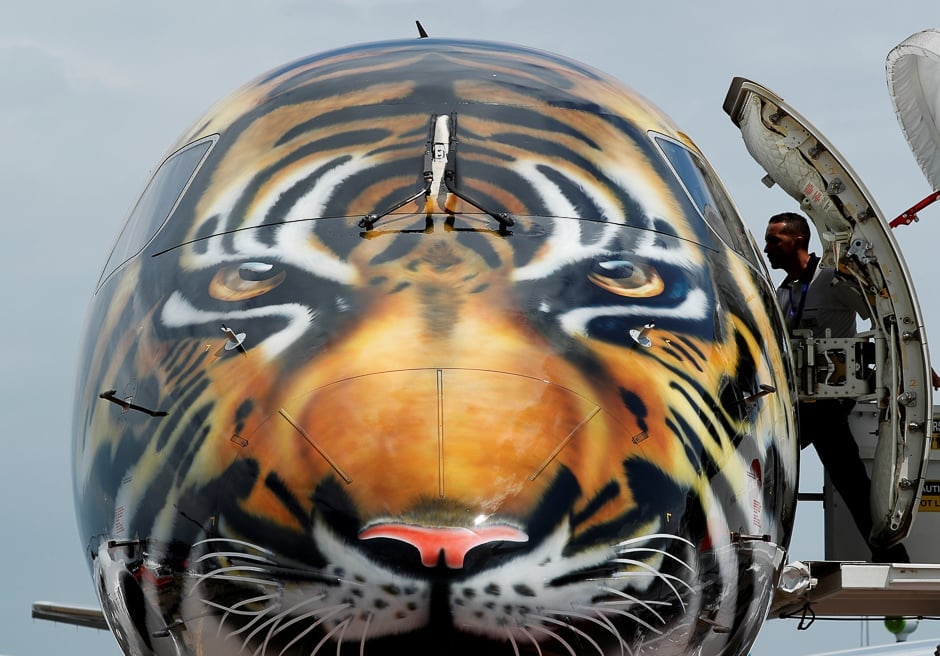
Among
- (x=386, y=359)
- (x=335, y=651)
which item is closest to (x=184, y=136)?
(x=386, y=359)

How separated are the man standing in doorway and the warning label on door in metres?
0.44

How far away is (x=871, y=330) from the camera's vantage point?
8.70 m

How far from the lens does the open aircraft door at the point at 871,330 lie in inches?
326

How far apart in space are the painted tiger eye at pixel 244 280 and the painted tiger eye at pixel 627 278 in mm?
1151

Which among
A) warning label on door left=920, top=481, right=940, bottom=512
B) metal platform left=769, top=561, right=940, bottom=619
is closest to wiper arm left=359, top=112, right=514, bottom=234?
metal platform left=769, top=561, right=940, bottom=619

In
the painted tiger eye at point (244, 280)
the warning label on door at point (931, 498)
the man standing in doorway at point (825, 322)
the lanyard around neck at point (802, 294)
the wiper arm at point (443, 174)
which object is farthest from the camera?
the lanyard around neck at point (802, 294)

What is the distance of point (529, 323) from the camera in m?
5.36

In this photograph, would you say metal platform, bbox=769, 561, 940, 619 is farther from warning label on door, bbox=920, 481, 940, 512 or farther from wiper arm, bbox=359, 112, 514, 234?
Result: wiper arm, bbox=359, 112, 514, 234

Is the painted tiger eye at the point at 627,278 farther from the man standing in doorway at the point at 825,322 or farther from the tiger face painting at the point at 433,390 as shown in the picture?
the man standing in doorway at the point at 825,322

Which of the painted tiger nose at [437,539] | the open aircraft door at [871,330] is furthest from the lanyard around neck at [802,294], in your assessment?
the painted tiger nose at [437,539]

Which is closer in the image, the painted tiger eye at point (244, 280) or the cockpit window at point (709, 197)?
the painted tiger eye at point (244, 280)

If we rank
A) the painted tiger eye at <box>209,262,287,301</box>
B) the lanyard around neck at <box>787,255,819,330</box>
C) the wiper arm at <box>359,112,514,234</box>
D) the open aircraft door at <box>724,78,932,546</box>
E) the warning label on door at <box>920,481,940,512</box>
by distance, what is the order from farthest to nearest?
1. the lanyard around neck at <box>787,255,819,330</box>
2. the warning label on door at <box>920,481,940,512</box>
3. the open aircraft door at <box>724,78,932,546</box>
4. the wiper arm at <box>359,112,514,234</box>
5. the painted tiger eye at <box>209,262,287,301</box>

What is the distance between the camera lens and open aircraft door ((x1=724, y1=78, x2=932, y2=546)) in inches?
326

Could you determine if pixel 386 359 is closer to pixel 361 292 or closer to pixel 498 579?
pixel 361 292
